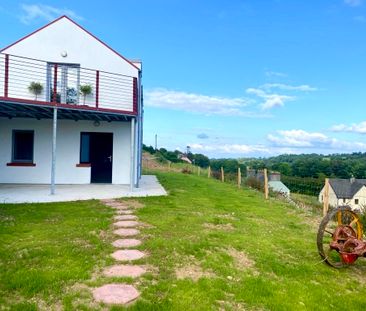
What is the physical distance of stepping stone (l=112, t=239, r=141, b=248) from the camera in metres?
5.34

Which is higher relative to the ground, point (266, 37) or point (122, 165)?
point (266, 37)

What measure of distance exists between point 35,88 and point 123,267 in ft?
33.4

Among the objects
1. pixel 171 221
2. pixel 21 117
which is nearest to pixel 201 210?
pixel 171 221

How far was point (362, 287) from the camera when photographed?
4.39 m

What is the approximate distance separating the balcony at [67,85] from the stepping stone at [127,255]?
7.71 meters

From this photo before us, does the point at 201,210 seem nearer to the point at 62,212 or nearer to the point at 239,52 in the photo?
the point at 62,212

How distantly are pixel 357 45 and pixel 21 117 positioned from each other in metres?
16.2

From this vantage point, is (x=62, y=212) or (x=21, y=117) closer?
(x=62, y=212)

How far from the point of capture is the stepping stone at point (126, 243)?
210 inches

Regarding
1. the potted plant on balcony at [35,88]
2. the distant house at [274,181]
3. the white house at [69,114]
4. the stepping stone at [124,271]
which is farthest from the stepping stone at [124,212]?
the distant house at [274,181]

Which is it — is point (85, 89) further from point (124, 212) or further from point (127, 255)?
point (127, 255)

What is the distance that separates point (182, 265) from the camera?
4.59 m

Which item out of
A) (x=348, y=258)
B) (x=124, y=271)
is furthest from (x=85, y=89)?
(x=348, y=258)

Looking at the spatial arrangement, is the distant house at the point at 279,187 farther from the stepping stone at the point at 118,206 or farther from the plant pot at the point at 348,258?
the plant pot at the point at 348,258
